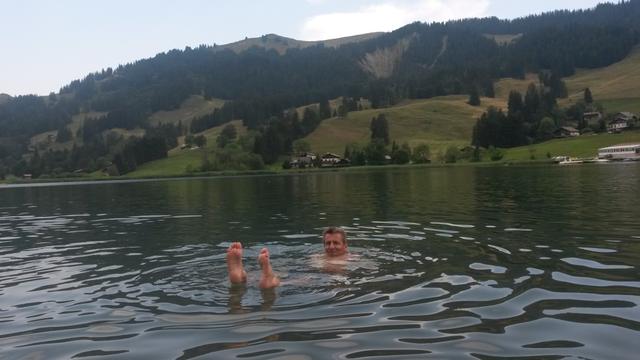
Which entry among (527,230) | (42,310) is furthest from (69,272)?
(527,230)

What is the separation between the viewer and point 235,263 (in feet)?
46.6

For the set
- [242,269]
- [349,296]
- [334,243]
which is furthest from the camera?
[334,243]

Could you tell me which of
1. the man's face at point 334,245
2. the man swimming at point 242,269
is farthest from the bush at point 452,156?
the man swimming at point 242,269

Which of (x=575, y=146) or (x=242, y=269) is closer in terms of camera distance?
(x=242, y=269)

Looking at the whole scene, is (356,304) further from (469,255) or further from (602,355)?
(469,255)

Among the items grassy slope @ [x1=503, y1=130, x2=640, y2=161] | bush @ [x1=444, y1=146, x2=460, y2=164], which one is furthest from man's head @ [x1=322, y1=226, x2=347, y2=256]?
bush @ [x1=444, y1=146, x2=460, y2=164]

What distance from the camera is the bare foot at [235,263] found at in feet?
45.8

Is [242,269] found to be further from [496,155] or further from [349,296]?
[496,155]

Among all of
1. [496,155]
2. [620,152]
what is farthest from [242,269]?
[496,155]

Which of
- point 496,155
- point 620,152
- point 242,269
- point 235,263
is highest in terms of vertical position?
point 496,155

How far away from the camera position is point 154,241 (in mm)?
26156

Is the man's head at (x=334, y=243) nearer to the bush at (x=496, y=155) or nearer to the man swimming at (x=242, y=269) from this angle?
the man swimming at (x=242, y=269)

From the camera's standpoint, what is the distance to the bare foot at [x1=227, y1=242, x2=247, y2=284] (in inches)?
549

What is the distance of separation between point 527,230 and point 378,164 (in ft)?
551
